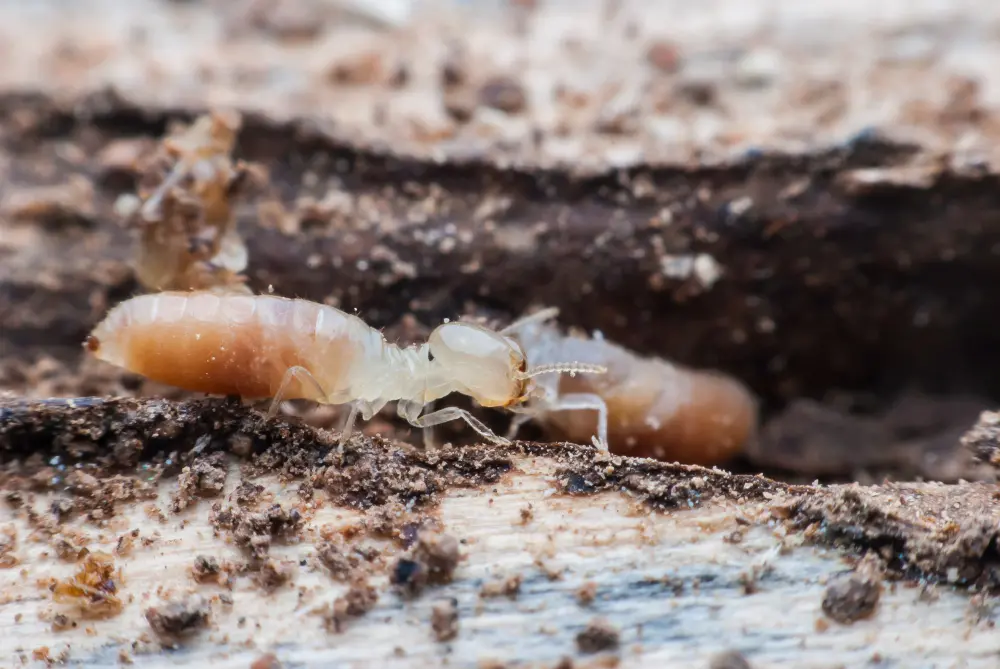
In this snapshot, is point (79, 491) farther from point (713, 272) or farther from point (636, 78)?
point (636, 78)

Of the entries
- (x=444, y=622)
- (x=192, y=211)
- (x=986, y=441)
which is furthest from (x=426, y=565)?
(x=192, y=211)

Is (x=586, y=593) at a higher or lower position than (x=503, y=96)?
lower

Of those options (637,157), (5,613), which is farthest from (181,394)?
(637,157)

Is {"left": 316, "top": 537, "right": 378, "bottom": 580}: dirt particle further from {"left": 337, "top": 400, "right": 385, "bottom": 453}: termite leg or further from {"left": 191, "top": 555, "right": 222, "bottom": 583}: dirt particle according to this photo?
{"left": 337, "top": 400, "right": 385, "bottom": 453}: termite leg

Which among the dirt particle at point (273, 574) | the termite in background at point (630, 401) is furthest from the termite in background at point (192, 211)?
the dirt particle at point (273, 574)

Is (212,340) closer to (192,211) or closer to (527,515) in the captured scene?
(192,211)

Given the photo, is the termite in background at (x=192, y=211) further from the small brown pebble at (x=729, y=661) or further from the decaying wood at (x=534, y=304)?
the small brown pebble at (x=729, y=661)

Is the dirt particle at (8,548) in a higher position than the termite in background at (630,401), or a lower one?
lower
